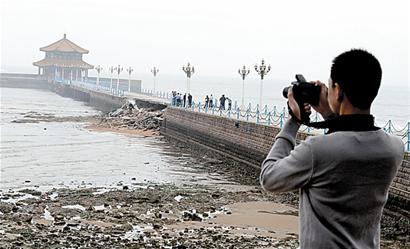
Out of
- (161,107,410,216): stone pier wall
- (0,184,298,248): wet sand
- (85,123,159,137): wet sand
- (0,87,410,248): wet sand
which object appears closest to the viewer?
(0,184,298,248): wet sand

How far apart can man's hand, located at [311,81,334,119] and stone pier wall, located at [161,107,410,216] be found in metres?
10.1

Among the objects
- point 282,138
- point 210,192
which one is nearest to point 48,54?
point 210,192

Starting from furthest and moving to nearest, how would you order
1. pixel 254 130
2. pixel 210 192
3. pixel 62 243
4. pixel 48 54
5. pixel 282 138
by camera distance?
pixel 48 54, pixel 254 130, pixel 210 192, pixel 62 243, pixel 282 138

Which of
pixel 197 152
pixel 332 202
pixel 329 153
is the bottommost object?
pixel 197 152

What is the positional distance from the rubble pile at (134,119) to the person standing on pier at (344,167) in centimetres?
3270

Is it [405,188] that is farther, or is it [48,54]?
[48,54]

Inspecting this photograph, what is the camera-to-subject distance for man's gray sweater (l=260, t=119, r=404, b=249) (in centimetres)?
196

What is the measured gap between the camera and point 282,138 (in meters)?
2.11

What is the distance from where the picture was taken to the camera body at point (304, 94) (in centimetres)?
206

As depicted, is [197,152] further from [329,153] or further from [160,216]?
[329,153]

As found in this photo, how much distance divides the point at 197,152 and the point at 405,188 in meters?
14.1

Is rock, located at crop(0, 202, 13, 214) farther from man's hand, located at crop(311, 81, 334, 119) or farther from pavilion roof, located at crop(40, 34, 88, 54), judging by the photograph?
pavilion roof, located at crop(40, 34, 88, 54)

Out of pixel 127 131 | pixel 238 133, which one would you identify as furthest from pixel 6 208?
pixel 127 131

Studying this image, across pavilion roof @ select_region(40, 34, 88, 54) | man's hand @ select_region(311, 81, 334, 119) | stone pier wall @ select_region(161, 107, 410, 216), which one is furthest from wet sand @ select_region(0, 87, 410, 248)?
pavilion roof @ select_region(40, 34, 88, 54)
